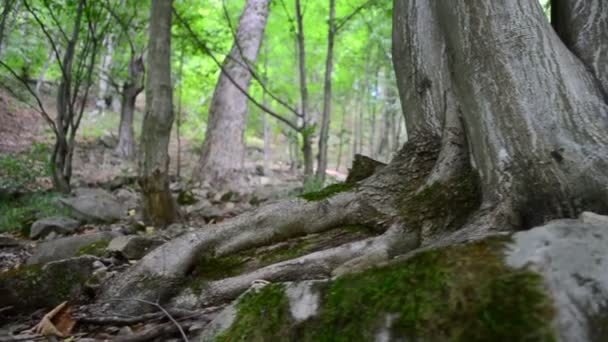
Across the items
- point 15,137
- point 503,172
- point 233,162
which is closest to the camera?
point 503,172

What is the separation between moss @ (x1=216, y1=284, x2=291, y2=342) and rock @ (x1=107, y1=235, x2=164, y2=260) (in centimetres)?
181

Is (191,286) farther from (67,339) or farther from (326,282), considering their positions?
(326,282)

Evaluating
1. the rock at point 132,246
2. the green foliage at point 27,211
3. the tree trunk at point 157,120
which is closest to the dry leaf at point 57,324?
the rock at point 132,246

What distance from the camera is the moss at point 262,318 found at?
A: 5.91 feet

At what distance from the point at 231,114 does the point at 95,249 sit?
5.96m

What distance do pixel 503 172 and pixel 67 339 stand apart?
2319 millimetres

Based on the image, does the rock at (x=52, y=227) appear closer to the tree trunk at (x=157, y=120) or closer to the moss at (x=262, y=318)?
the tree trunk at (x=157, y=120)

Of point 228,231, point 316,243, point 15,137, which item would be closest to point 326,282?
point 316,243

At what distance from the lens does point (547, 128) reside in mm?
2277

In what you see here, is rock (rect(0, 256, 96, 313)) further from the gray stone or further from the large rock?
the gray stone

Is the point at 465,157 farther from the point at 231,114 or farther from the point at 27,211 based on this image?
the point at 231,114

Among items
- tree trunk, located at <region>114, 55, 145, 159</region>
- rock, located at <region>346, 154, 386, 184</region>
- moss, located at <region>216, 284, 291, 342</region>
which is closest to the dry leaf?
moss, located at <region>216, 284, 291, 342</region>

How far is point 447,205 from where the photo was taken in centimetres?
272

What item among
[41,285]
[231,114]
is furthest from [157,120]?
[231,114]
